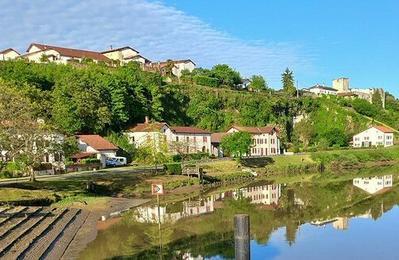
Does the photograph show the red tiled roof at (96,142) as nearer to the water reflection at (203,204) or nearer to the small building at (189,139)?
the small building at (189,139)

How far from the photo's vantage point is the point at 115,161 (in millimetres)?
74062

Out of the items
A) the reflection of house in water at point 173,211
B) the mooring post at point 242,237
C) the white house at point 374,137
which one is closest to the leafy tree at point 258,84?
the white house at point 374,137

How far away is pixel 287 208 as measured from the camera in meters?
44.1

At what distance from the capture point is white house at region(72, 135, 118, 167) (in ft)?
234

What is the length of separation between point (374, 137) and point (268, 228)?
99.3 m

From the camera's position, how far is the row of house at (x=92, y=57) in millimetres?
106188

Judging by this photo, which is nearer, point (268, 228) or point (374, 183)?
point (268, 228)

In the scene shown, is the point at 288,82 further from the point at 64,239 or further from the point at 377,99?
the point at 64,239

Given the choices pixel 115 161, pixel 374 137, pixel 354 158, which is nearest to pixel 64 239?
pixel 115 161

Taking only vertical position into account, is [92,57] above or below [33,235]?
above

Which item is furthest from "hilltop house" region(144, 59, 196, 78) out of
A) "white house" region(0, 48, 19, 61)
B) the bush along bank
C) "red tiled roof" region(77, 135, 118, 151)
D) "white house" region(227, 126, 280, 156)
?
the bush along bank

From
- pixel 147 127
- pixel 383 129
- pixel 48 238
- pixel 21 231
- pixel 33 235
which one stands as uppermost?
pixel 147 127

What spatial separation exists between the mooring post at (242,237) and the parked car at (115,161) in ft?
221

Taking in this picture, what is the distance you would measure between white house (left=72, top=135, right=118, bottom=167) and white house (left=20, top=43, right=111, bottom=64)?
34.1 metres
